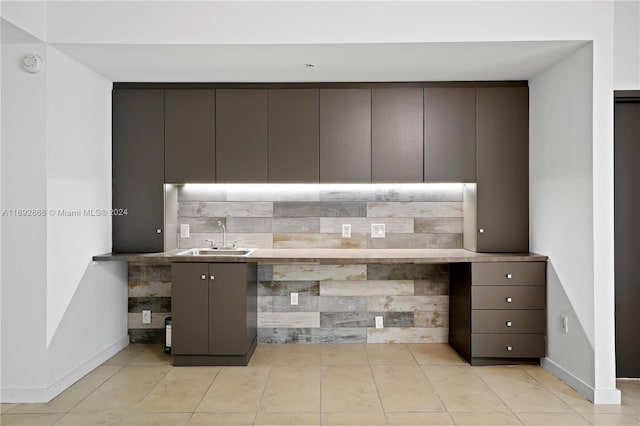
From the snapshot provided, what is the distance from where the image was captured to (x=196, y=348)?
12.8ft

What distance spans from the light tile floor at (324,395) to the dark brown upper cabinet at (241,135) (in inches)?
65.1

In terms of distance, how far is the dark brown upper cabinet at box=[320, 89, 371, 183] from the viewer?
4.22m

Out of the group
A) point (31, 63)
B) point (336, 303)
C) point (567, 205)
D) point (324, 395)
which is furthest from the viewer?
point (336, 303)

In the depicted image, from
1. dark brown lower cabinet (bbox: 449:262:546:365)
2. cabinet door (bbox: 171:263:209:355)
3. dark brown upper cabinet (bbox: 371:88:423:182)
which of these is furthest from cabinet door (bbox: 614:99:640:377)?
cabinet door (bbox: 171:263:209:355)

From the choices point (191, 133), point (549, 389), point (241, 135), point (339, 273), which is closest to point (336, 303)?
point (339, 273)

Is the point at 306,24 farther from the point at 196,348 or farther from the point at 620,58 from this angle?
the point at 196,348

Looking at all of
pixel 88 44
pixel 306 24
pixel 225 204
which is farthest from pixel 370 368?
pixel 88 44

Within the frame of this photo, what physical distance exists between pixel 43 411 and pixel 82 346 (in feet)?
2.20

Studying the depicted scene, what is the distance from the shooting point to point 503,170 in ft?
13.8

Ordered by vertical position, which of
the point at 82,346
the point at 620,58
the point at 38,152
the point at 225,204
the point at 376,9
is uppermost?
the point at 376,9

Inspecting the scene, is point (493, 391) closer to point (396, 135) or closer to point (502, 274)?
point (502, 274)

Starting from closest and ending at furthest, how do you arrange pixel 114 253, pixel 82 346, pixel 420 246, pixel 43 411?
pixel 43 411 < pixel 82 346 < pixel 114 253 < pixel 420 246

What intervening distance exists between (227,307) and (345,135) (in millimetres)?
1799

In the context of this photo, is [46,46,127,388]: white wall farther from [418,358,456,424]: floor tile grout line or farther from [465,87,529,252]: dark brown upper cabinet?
[465,87,529,252]: dark brown upper cabinet
